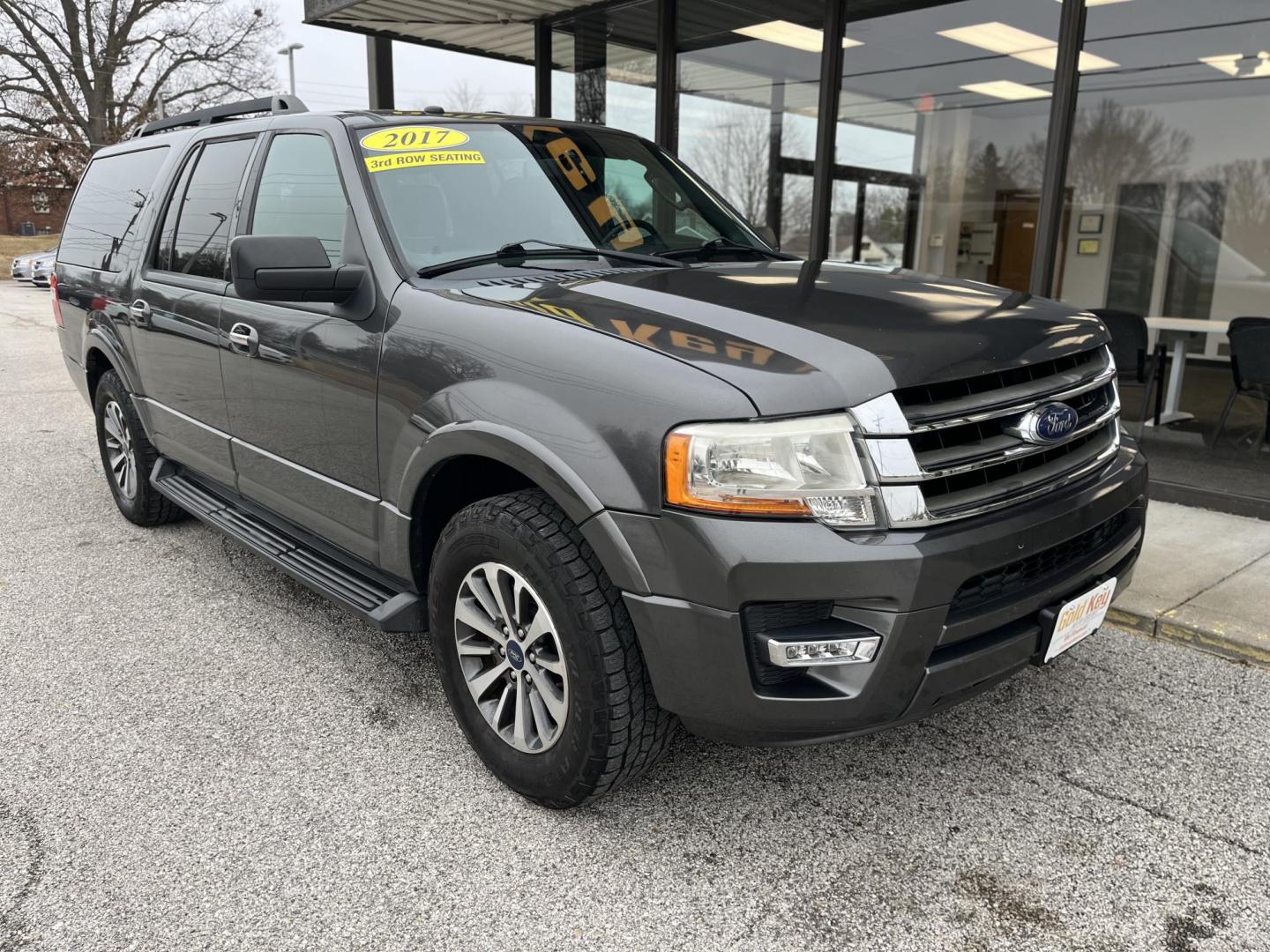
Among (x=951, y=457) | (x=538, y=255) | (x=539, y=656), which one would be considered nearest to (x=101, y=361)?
(x=538, y=255)

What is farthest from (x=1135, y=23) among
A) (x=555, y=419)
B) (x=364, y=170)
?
(x=555, y=419)

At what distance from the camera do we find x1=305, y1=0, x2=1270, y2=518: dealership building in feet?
22.0

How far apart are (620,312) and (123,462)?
12.4 ft

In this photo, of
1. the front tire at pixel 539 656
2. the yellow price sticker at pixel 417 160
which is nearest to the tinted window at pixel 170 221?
the yellow price sticker at pixel 417 160

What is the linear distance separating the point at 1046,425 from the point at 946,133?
7.16m

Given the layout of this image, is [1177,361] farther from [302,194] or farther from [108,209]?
[108,209]

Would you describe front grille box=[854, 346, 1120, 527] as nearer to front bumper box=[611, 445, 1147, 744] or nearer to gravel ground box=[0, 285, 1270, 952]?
front bumper box=[611, 445, 1147, 744]

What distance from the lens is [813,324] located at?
7.88 ft

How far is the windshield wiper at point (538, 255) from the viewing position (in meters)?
3.02

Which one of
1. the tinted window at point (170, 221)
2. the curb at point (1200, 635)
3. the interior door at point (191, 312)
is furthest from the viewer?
the tinted window at point (170, 221)

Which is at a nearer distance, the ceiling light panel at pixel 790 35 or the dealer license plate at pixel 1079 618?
the dealer license plate at pixel 1079 618

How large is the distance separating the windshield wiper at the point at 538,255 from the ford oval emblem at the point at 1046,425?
127 centimetres

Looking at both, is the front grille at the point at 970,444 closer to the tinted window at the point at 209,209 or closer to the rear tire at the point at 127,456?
the tinted window at the point at 209,209

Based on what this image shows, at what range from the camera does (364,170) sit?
125 inches
